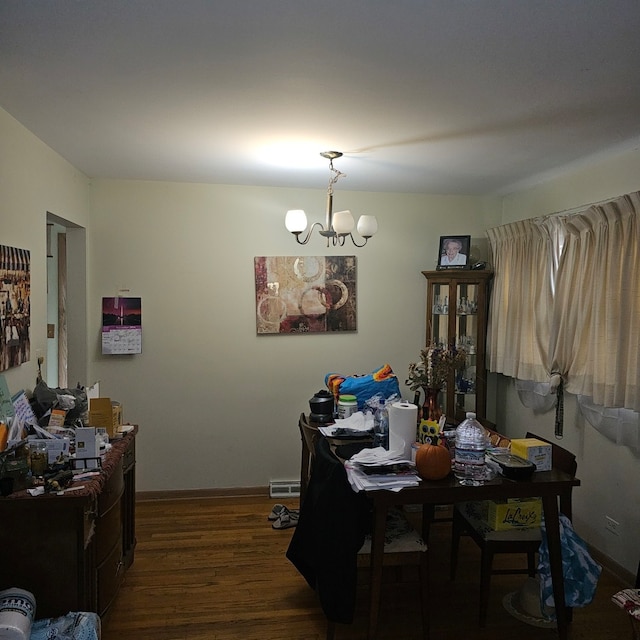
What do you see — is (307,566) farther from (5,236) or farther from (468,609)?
(5,236)

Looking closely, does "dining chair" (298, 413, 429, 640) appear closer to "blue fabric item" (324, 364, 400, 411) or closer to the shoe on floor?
"blue fabric item" (324, 364, 400, 411)

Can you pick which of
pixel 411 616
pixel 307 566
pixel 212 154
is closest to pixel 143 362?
pixel 212 154

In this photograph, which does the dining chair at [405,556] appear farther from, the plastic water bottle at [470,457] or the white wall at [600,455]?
the white wall at [600,455]

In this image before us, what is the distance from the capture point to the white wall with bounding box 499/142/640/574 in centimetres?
320

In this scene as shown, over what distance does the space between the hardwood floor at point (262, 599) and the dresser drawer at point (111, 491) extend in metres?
0.65

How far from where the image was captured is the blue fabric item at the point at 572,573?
2627mm

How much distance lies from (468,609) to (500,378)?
7.41 ft

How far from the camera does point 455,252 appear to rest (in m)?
4.54

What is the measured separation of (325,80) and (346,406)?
197 cm

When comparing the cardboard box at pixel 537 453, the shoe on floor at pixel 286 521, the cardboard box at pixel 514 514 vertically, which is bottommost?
the shoe on floor at pixel 286 521

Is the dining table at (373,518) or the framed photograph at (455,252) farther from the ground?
the framed photograph at (455,252)

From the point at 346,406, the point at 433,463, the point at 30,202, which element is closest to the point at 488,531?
the point at 433,463

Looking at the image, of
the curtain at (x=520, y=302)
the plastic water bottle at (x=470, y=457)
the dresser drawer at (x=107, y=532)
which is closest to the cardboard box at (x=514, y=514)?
the plastic water bottle at (x=470, y=457)

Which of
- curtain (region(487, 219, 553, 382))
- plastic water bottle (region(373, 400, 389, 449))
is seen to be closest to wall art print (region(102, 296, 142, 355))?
plastic water bottle (region(373, 400, 389, 449))
